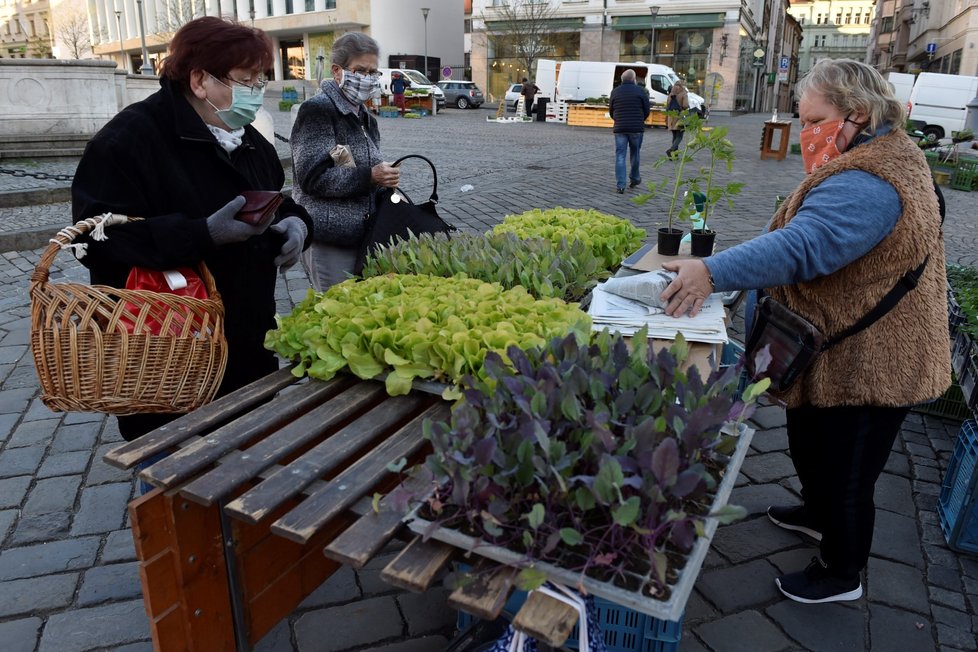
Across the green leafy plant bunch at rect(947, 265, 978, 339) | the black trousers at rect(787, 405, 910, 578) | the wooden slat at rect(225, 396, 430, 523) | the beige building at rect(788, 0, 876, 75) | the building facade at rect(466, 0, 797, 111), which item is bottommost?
the black trousers at rect(787, 405, 910, 578)

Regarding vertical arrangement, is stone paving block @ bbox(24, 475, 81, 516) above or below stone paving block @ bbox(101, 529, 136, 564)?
above

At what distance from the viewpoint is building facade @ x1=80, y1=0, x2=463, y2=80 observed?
152ft

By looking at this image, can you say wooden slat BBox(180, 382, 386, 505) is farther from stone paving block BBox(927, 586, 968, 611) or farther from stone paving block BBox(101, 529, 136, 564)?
stone paving block BBox(927, 586, 968, 611)

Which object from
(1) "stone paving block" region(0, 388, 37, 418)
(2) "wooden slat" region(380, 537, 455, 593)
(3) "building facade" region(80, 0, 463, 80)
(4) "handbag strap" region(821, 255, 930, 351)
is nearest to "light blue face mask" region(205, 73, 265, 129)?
(2) "wooden slat" region(380, 537, 455, 593)

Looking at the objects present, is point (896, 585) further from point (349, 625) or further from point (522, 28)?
point (522, 28)

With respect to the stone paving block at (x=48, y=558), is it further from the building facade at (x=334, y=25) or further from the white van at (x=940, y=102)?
the building facade at (x=334, y=25)

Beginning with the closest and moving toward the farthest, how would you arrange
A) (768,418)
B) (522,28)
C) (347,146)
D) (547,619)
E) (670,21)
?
(547,619) → (347,146) → (768,418) → (670,21) → (522,28)

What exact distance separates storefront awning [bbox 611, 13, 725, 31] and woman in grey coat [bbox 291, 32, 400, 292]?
1508 inches

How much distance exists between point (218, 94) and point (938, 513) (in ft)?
11.4

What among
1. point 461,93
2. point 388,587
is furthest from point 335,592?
point 461,93

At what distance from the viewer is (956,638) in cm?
253

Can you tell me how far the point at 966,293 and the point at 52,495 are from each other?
185 inches

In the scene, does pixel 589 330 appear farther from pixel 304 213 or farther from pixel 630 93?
pixel 630 93

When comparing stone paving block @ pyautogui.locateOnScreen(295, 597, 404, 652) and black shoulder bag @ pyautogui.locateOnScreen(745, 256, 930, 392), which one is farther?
stone paving block @ pyautogui.locateOnScreen(295, 597, 404, 652)
